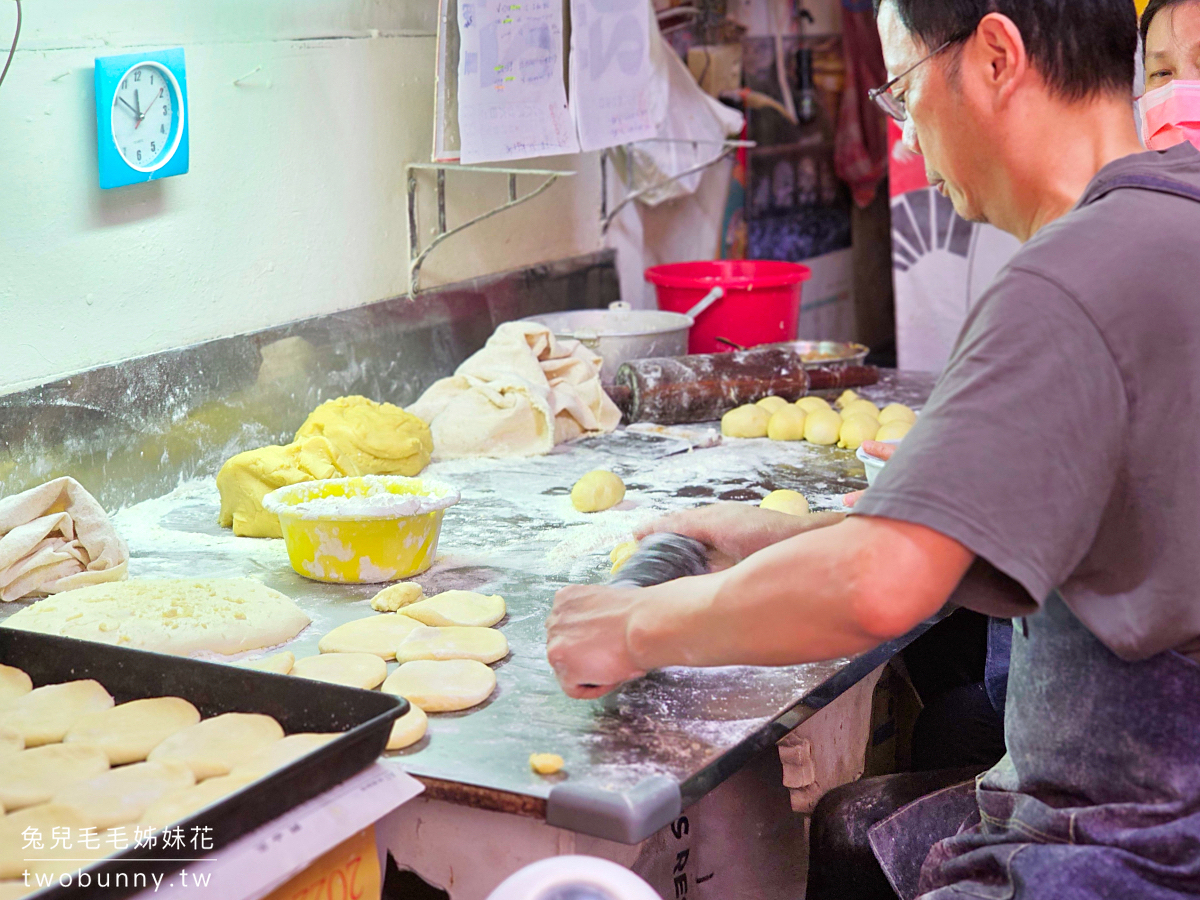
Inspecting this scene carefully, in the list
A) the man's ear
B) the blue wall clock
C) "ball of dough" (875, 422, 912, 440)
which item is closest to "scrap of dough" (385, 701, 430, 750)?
the man's ear

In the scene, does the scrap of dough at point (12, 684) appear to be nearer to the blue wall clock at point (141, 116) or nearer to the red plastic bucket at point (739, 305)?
the blue wall clock at point (141, 116)

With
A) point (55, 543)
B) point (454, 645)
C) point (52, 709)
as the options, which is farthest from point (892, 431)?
point (52, 709)

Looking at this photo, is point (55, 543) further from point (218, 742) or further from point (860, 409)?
point (860, 409)

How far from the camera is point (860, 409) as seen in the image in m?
2.92

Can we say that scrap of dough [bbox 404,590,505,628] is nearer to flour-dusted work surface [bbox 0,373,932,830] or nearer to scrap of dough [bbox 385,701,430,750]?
flour-dusted work surface [bbox 0,373,932,830]

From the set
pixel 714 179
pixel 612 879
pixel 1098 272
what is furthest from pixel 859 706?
pixel 714 179

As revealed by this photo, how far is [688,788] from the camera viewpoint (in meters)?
1.27

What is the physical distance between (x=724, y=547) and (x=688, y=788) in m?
0.50

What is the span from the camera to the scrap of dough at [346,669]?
152cm

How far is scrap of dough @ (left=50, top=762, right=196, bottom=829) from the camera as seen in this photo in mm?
1179

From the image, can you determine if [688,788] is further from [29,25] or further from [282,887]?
[29,25]

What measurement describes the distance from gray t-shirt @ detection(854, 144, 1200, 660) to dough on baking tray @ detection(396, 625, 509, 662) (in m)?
0.70

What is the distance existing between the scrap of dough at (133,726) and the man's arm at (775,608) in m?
0.44

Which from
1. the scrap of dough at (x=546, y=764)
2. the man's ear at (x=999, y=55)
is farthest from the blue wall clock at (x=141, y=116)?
the man's ear at (x=999, y=55)
